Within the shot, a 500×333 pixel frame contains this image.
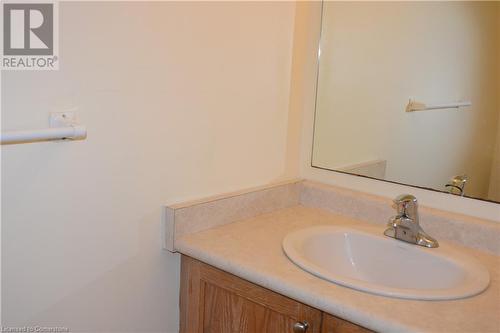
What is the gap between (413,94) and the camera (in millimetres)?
1615

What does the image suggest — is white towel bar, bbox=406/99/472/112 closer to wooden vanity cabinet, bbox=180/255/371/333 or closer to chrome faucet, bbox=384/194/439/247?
chrome faucet, bbox=384/194/439/247

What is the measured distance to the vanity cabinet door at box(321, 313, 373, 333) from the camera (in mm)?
1130

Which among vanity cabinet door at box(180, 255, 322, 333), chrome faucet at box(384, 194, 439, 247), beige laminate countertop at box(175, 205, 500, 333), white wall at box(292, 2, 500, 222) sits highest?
white wall at box(292, 2, 500, 222)

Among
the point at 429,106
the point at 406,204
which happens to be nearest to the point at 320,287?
the point at 406,204

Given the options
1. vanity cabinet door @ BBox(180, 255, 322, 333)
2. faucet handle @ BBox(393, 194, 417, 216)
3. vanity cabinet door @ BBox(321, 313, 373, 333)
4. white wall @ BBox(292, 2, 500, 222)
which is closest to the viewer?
vanity cabinet door @ BBox(321, 313, 373, 333)

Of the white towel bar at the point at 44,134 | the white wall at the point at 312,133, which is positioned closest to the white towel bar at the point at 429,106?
the white wall at the point at 312,133

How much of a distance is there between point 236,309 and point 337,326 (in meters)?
0.32

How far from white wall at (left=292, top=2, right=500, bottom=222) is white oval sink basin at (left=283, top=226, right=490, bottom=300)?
0.56 ft

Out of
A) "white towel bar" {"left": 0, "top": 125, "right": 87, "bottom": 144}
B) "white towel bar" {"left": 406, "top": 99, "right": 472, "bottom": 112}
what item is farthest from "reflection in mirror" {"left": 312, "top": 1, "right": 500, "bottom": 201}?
"white towel bar" {"left": 0, "top": 125, "right": 87, "bottom": 144}

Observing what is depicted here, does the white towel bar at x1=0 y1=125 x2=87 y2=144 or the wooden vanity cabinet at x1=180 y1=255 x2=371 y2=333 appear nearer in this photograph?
the white towel bar at x1=0 y1=125 x2=87 y2=144

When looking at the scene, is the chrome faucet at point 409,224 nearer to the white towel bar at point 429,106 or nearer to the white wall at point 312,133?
the white wall at point 312,133

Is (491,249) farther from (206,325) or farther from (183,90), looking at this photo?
(183,90)

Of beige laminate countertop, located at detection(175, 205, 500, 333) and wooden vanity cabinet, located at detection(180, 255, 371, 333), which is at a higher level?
beige laminate countertop, located at detection(175, 205, 500, 333)

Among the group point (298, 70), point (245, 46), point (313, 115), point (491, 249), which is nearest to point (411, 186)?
point (491, 249)
